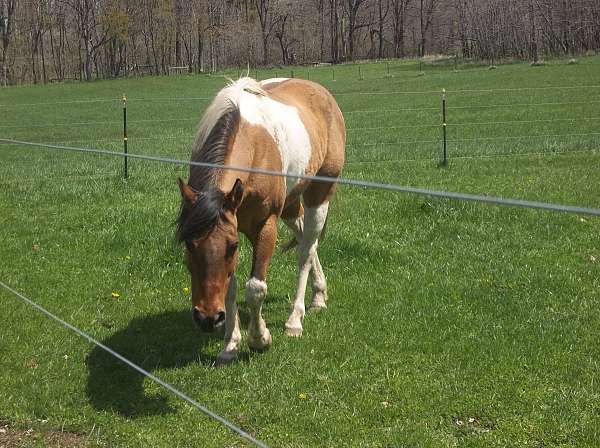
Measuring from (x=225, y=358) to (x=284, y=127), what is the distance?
72.0 inches

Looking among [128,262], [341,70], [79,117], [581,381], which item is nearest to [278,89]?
[128,262]

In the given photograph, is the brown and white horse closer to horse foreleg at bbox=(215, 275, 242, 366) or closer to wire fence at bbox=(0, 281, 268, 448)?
horse foreleg at bbox=(215, 275, 242, 366)

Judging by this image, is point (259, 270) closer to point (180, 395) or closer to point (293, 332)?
point (293, 332)

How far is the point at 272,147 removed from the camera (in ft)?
16.7

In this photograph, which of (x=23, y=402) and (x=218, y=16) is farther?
(x=218, y=16)

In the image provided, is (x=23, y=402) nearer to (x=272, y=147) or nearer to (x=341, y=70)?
(x=272, y=147)

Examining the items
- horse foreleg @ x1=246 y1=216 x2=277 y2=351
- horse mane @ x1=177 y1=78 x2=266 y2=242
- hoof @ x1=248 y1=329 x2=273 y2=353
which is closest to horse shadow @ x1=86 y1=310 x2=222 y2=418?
hoof @ x1=248 y1=329 x2=273 y2=353

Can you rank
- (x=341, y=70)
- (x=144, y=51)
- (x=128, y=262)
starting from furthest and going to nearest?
(x=144, y=51) < (x=341, y=70) < (x=128, y=262)

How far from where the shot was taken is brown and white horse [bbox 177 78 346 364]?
4.10 meters

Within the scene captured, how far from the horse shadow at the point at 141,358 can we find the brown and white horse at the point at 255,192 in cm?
39

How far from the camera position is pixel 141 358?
5070mm

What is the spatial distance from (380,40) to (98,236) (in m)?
82.3

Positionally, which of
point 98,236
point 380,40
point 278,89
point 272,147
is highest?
point 380,40

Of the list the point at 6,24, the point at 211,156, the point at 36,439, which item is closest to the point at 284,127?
the point at 211,156
